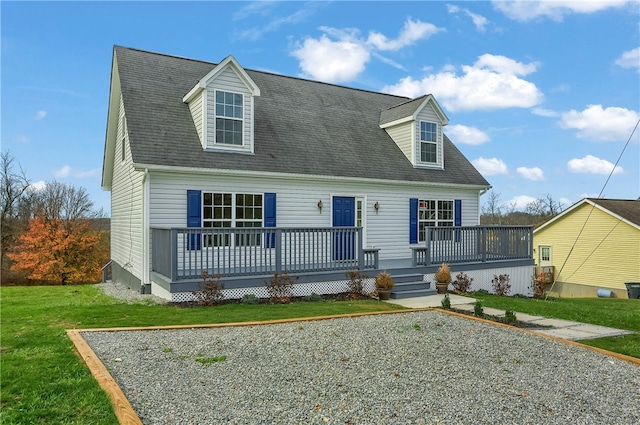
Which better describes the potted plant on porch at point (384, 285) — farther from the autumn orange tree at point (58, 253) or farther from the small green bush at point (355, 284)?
the autumn orange tree at point (58, 253)

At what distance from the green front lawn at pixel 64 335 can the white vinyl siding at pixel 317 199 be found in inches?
109

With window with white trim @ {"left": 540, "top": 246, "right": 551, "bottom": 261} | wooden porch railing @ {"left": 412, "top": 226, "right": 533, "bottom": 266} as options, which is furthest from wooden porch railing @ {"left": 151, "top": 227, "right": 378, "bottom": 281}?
window with white trim @ {"left": 540, "top": 246, "right": 551, "bottom": 261}

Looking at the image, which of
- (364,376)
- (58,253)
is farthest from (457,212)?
A: (58,253)

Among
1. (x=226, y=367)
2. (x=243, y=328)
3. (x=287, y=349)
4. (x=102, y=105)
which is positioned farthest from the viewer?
(x=102, y=105)

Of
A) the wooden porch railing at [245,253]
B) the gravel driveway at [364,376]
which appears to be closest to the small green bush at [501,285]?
the wooden porch railing at [245,253]

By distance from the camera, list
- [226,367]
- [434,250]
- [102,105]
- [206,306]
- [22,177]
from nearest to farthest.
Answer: [226,367] < [206,306] < [434,250] < [102,105] < [22,177]

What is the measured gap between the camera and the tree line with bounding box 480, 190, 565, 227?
48.4 meters

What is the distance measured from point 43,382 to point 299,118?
12.2 metres

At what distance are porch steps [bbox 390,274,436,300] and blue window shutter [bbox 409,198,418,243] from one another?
3.30m

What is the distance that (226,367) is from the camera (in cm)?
510

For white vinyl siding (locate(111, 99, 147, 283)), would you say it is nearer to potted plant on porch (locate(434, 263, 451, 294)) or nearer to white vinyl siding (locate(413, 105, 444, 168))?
potted plant on porch (locate(434, 263, 451, 294))

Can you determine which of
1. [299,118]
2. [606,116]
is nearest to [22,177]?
[299,118]

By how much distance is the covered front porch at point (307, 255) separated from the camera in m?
9.88

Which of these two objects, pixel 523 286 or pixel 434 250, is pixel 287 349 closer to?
pixel 434 250
